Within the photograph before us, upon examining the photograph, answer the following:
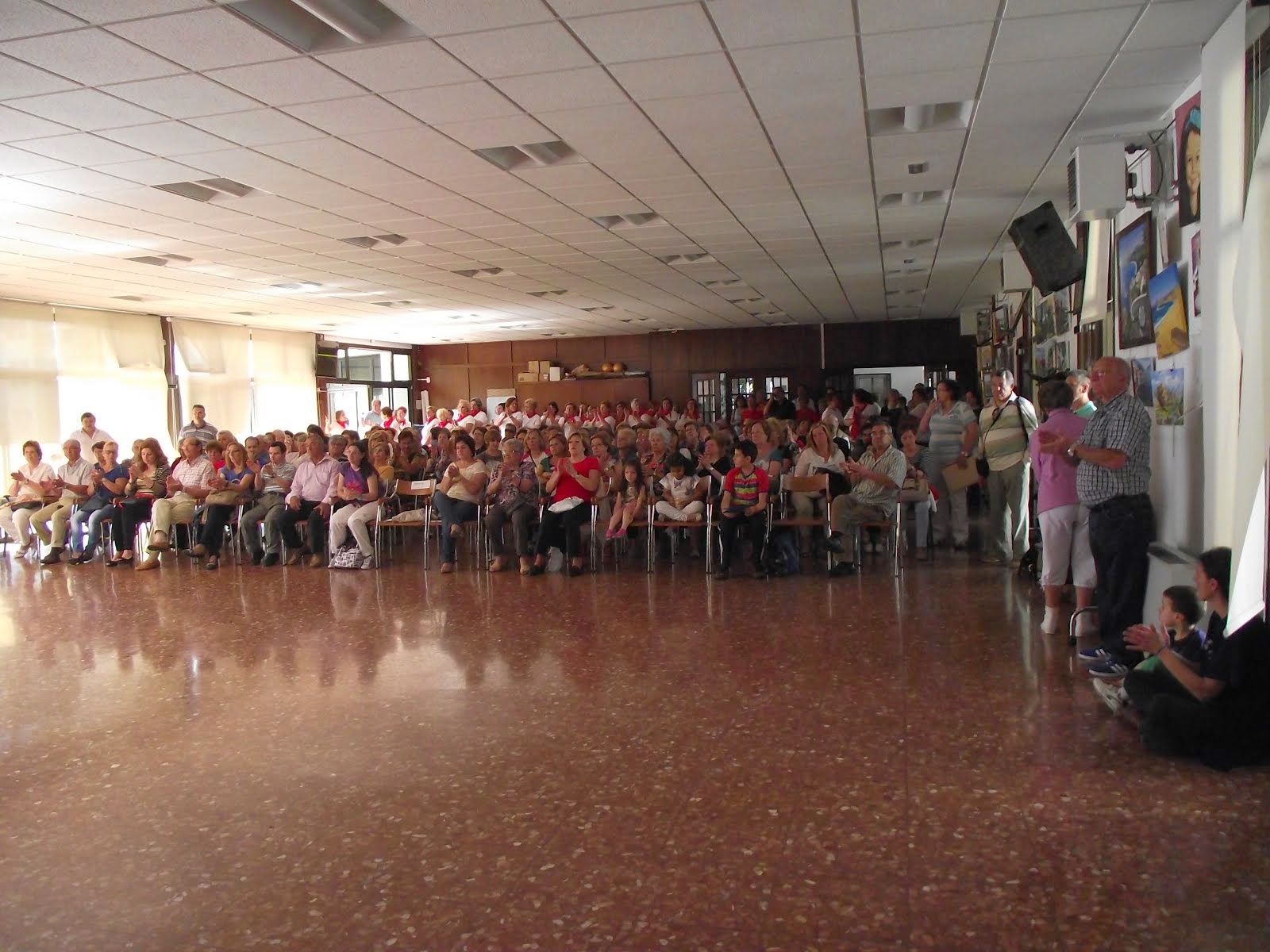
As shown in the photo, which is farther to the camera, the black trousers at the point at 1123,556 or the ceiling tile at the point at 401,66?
the black trousers at the point at 1123,556

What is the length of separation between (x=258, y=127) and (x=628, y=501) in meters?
4.35

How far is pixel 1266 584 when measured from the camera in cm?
111

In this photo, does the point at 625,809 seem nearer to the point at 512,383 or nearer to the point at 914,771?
the point at 914,771

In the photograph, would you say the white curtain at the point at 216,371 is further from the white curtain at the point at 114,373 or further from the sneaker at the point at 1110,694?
the sneaker at the point at 1110,694

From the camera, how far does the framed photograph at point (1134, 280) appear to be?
5.55 metres

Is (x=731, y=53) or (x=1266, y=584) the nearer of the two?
(x=1266, y=584)

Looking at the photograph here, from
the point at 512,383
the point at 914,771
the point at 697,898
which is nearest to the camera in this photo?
the point at 697,898

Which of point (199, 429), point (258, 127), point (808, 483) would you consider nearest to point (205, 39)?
point (258, 127)

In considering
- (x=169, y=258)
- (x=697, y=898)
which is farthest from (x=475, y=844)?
(x=169, y=258)

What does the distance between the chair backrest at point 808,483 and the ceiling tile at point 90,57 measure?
5.37 metres

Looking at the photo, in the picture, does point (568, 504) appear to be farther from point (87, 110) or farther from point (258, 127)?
point (87, 110)

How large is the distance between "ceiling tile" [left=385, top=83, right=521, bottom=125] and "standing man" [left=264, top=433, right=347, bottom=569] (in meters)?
4.66

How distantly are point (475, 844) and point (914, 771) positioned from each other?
1596mm

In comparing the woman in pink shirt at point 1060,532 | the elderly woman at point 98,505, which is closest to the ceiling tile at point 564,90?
the woman in pink shirt at point 1060,532
